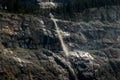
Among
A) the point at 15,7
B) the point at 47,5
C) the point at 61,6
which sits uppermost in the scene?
the point at 15,7

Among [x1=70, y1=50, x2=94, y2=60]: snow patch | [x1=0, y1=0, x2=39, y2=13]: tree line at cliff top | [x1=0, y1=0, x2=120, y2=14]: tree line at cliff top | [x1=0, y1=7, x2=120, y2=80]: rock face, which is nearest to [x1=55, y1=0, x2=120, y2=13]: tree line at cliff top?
[x1=0, y1=0, x2=120, y2=14]: tree line at cliff top

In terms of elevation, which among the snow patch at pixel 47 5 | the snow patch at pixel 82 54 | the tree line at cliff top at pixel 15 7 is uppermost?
the tree line at cliff top at pixel 15 7

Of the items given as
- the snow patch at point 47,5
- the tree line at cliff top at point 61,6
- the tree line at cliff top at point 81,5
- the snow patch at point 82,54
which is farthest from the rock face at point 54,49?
the snow patch at point 47,5

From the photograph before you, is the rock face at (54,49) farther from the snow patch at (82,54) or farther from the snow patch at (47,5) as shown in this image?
the snow patch at (47,5)

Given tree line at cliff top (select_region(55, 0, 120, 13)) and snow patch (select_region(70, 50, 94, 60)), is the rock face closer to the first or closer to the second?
snow patch (select_region(70, 50, 94, 60))

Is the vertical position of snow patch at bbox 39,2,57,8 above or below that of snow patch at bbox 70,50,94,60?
above

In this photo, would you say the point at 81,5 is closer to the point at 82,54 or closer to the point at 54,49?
the point at 82,54

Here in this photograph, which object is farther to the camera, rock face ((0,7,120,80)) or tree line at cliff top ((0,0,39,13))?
tree line at cliff top ((0,0,39,13))

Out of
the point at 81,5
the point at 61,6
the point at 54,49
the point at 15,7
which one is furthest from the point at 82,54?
the point at 15,7

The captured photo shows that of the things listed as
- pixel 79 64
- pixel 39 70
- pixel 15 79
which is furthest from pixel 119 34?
pixel 15 79

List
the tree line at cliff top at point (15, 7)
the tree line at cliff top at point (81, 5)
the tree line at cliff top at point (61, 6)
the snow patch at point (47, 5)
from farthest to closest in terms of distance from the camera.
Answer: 1. the snow patch at point (47, 5)
2. the tree line at cliff top at point (81, 5)
3. the tree line at cliff top at point (61, 6)
4. the tree line at cliff top at point (15, 7)
